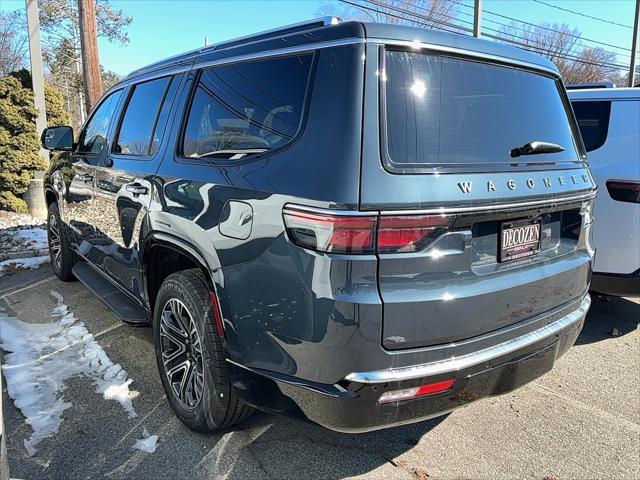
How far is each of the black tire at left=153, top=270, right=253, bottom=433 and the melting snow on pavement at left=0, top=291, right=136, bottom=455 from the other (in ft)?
1.35

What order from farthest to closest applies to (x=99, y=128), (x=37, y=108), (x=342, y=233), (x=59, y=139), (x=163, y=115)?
(x=37, y=108) → (x=59, y=139) → (x=99, y=128) → (x=163, y=115) → (x=342, y=233)

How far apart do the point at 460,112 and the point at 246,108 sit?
3.28 feet

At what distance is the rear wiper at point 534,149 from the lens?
2365 mm

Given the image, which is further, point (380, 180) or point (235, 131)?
point (235, 131)

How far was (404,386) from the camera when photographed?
75.8 inches

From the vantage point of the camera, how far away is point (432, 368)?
6.44ft

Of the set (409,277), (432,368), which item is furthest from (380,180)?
(432,368)

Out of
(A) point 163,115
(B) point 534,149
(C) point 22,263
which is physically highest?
(A) point 163,115

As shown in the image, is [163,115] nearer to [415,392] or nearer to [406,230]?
[406,230]

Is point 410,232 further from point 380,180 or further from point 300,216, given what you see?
point 300,216

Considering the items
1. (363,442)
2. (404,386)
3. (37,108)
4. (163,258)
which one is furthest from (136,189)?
(37,108)

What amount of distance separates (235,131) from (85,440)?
6.08 feet

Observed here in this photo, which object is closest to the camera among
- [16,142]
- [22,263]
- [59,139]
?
[59,139]

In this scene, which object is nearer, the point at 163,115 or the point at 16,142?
the point at 163,115
